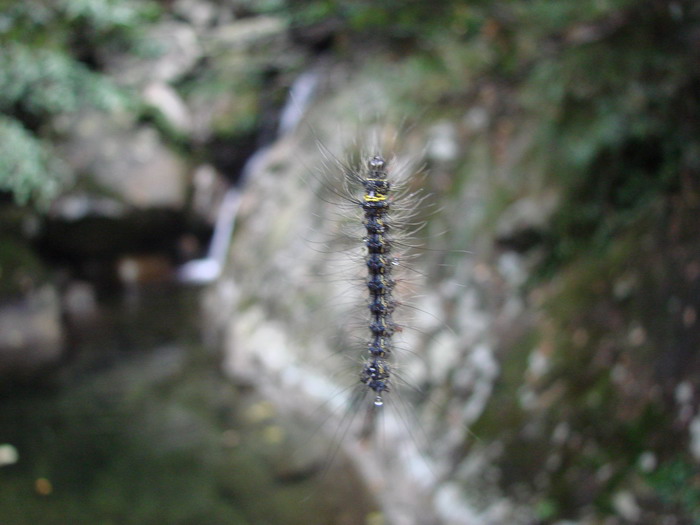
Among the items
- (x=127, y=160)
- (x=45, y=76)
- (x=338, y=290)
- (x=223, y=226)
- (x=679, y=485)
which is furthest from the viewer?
(x=223, y=226)

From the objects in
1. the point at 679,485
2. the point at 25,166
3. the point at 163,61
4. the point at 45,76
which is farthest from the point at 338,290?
the point at 163,61

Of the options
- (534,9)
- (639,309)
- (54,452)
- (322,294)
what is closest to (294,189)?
(322,294)

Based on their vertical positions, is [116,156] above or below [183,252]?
above

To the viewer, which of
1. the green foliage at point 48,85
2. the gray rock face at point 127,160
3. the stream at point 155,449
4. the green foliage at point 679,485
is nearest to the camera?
the green foliage at point 679,485

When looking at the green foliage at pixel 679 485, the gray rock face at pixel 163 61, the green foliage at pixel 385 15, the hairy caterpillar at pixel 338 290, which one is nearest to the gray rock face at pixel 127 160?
the gray rock face at pixel 163 61

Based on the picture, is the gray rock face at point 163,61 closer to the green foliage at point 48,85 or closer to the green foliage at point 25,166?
the green foliage at point 48,85

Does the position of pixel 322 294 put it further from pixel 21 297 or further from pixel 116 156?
pixel 116 156

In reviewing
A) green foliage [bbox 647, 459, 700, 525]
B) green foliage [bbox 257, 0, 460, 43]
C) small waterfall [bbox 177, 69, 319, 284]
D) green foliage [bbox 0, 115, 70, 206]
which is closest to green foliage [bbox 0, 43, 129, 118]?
green foliage [bbox 0, 115, 70, 206]

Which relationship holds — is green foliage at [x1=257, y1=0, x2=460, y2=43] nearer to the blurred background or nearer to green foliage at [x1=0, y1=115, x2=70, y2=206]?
the blurred background

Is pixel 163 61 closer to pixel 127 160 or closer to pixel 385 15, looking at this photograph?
pixel 127 160
